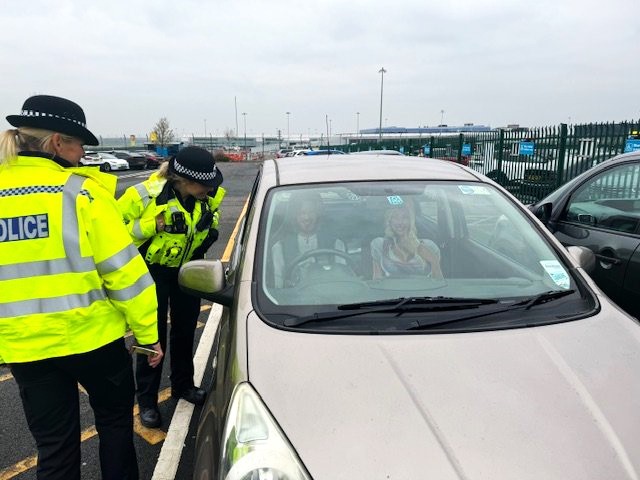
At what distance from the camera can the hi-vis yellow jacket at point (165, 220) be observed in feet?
9.37

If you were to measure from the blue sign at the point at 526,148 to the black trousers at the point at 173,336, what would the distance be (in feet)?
30.0

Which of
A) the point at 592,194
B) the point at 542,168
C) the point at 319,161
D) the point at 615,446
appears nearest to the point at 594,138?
the point at 542,168

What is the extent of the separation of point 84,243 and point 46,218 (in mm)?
160

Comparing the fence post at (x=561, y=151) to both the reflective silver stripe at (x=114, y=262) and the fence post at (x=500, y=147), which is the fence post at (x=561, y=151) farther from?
the reflective silver stripe at (x=114, y=262)

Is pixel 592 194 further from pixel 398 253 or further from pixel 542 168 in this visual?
pixel 542 168

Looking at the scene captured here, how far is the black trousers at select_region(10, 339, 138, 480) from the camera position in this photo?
2025 mm

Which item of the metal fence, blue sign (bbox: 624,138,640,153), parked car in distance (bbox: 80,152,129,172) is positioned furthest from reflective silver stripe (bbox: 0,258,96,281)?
parked car in distance (bbox: 80,152,129,172)

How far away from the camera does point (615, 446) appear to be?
4.60ft

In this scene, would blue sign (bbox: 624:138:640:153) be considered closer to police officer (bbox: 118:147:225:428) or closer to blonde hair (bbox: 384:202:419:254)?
blonde hair (bbox: 384:202:419:254)

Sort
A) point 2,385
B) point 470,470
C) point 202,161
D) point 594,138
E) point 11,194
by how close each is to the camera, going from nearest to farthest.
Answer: point 470,470 → point 11,194 → point 202,161 → point 2,385 → point 594,138

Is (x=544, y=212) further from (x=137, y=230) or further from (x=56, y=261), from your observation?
(x=56, y=261)

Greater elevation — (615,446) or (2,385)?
(615,446)

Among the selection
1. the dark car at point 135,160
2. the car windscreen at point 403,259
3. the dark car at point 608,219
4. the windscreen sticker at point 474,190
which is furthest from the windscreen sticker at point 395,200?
the dark car at point 135,160

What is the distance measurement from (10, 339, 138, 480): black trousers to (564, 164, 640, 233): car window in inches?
126
